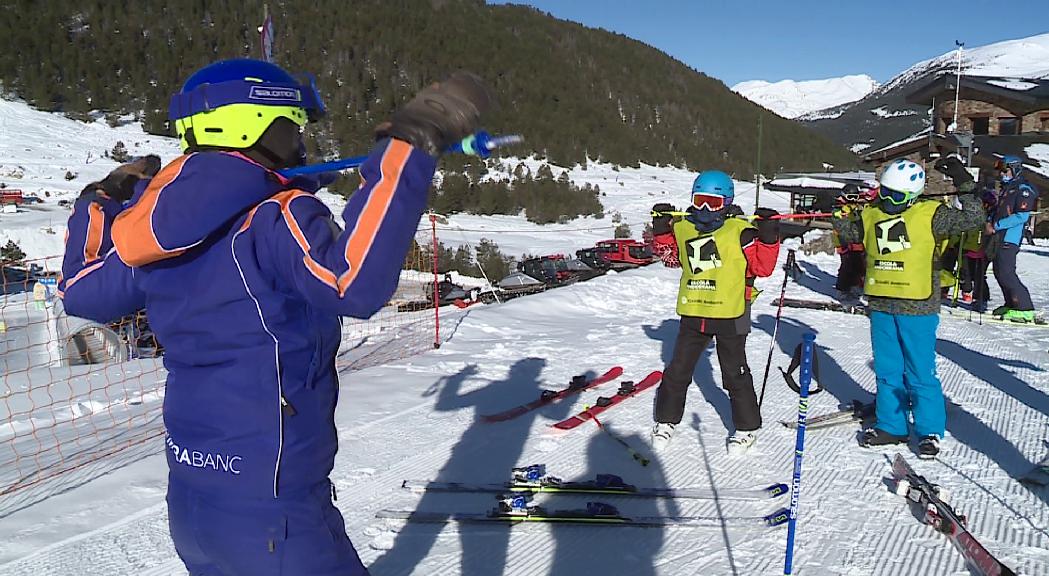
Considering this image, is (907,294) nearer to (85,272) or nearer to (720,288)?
(720,288)

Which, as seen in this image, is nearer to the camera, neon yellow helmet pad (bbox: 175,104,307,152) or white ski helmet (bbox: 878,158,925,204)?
neon yellow helmet pad (bbox: 175,104,307,152)

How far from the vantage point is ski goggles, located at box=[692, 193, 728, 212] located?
4.56m

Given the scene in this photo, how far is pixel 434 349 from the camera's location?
8039mm

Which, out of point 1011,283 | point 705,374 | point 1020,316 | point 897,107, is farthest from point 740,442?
point 897,107

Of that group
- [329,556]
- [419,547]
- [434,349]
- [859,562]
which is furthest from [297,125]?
[434,349]

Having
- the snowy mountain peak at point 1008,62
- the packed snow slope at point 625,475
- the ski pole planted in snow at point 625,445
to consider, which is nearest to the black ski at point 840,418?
the packed snow slope at point 625,475

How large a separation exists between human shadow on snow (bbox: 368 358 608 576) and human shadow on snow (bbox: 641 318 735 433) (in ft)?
3.78

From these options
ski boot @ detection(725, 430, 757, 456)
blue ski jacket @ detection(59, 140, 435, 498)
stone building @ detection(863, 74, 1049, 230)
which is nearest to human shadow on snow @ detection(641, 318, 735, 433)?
ski boot @ detection(725, 430, 757, 456)

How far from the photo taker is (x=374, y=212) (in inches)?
49.1

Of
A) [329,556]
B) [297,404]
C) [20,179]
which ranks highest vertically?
[20,179]

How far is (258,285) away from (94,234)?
78cm

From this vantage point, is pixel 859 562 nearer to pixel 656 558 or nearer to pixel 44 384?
pixel 656 558

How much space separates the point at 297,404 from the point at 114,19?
5921 cm

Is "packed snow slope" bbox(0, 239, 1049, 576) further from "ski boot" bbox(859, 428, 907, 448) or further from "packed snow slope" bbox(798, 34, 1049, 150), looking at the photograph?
"packed snow slope" bbox(798, 34, 1049, 150)
